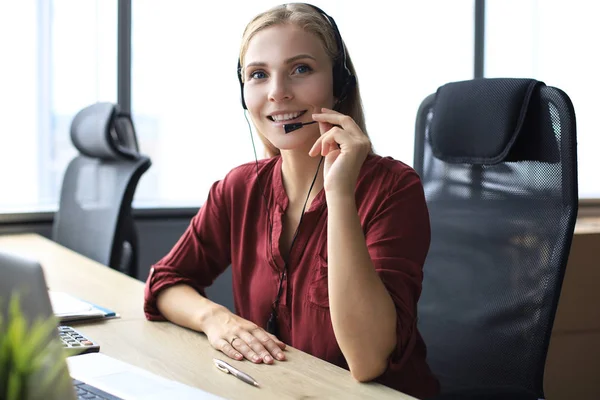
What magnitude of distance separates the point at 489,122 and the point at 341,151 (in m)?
0.36

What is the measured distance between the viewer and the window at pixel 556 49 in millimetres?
3525

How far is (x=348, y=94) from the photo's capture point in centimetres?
141

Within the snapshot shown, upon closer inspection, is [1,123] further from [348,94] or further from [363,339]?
[363,339]

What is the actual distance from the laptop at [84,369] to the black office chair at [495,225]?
18.9 inches

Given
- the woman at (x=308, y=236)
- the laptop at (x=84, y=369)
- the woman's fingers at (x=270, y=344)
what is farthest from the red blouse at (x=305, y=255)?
the laptop at (x=84, y=369)

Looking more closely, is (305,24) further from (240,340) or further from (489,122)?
(240,340)

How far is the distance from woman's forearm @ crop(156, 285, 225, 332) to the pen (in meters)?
0.17

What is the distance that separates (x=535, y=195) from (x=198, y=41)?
77.6 inches

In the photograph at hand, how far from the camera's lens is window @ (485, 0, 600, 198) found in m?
3.53

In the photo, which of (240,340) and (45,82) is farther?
(45,82)

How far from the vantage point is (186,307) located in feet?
4.17

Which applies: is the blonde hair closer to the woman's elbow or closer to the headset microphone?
the headset microphone

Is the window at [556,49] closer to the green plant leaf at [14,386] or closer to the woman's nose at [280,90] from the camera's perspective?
the woman's nose at [280,90]

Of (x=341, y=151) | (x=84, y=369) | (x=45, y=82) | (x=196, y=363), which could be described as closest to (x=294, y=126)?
(x=341, y=151)
